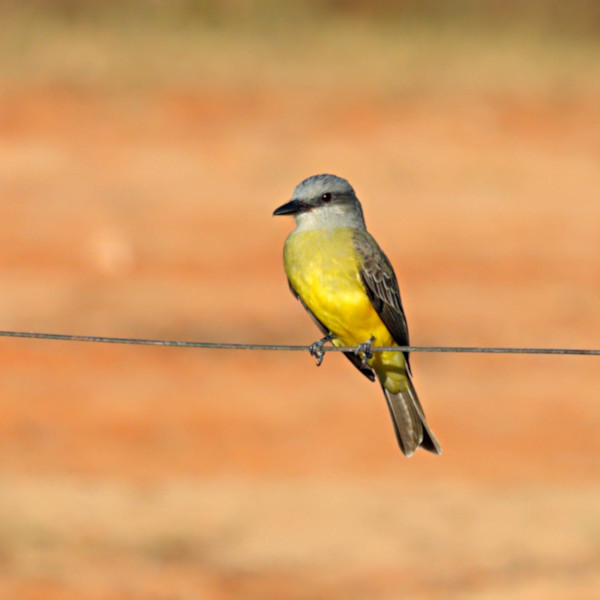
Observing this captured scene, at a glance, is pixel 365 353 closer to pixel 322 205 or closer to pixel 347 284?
pixel 347 284

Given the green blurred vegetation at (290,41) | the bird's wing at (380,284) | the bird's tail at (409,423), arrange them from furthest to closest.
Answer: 1. the green blurred vegetation at (290,41)
2. the bird's tail at (409,423)
3. the bird's wing at (380,284)

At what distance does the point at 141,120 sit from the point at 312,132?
310 centimetres

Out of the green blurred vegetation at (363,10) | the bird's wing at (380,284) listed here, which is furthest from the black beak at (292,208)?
the green blurred vegetation at (363,10)

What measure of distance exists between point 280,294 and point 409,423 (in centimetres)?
1211

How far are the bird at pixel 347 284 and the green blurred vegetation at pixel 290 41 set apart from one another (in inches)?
631

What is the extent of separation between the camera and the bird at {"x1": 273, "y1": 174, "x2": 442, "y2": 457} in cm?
718

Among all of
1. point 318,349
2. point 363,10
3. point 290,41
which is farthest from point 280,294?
point 318,349

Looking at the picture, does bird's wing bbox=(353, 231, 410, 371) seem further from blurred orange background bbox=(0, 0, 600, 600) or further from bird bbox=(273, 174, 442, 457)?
blurred orange background bbox=(0, 0, 600, 600)

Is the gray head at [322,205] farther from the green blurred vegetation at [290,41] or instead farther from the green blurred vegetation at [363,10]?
the green blurred vegetation at [290,41]

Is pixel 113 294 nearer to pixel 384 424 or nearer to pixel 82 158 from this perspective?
pixel 82 158

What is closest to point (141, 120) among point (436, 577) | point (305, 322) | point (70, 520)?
point (305, 322)

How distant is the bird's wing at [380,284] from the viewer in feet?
23.8

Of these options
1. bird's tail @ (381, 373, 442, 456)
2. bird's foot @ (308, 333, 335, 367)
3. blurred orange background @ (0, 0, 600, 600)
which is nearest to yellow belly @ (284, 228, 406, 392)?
bird's foot @ (308, 333, 335, 367)

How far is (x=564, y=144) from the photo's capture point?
23312 mm
